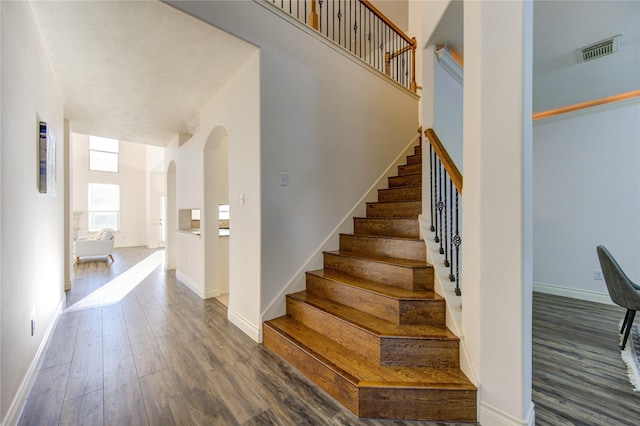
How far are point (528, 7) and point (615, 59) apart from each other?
8.80 feet

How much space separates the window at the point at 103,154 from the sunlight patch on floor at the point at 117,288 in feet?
15.9

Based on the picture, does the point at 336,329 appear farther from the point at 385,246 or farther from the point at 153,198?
the point at 153,198

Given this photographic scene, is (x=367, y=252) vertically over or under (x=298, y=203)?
under

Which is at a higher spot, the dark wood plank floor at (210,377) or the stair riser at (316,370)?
the stair riser at (316,370)

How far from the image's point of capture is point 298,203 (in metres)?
Result: 2.65

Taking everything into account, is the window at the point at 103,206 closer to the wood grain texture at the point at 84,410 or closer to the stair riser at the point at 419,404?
the wood grain texture at the point at 84,410

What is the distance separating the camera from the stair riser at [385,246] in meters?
2.34

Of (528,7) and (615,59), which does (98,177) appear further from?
(615,59)

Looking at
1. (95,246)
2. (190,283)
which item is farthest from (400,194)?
(95,246)

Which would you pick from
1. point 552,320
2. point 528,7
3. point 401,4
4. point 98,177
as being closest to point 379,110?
point 528,7

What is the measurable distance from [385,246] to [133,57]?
3.06 m

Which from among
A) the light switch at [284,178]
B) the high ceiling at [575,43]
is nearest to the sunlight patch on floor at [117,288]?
the light switch at [284,178]

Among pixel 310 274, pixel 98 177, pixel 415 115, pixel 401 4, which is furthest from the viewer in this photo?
pixel 98 177

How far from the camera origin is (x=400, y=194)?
10.8 feet
